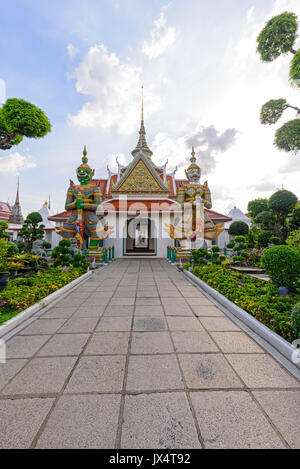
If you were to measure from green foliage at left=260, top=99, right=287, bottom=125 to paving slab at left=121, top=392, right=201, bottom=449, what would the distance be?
420 inches

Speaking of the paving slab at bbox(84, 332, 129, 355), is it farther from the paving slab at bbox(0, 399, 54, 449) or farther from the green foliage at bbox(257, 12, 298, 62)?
the green foliage at bbox(257, 12, 298, 62)

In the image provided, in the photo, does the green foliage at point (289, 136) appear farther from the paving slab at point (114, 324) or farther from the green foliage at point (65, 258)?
the green foliage at point (65, 258)

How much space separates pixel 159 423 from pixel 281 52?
11.7 m

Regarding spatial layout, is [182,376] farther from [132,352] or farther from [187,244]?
[187,244]

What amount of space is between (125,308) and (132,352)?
5.54ft

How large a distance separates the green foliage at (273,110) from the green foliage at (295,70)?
1775 millimetres

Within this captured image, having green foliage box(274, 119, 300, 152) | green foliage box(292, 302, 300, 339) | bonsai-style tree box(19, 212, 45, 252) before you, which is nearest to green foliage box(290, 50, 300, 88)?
green foliage box(274, 119, 300, 152)

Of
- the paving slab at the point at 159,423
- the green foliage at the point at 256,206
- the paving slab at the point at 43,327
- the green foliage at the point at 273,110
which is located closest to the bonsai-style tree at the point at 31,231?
the paving slab at the point at 43,327

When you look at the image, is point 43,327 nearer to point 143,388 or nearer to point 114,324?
point 114,324

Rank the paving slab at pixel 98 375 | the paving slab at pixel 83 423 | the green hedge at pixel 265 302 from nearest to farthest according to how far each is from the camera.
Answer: the paving slab at pixel 83 423 < the paving slab at pixel 98 375 < the green hedge at pixel 265 302

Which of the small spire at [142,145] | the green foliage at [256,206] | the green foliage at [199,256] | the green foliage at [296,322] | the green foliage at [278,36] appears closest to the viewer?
the green foliage at [296,322]

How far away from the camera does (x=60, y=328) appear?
10.9 ft

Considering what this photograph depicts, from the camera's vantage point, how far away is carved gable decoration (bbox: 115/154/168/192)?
14328 millimetres

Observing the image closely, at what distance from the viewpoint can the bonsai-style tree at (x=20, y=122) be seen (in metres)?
7.90
